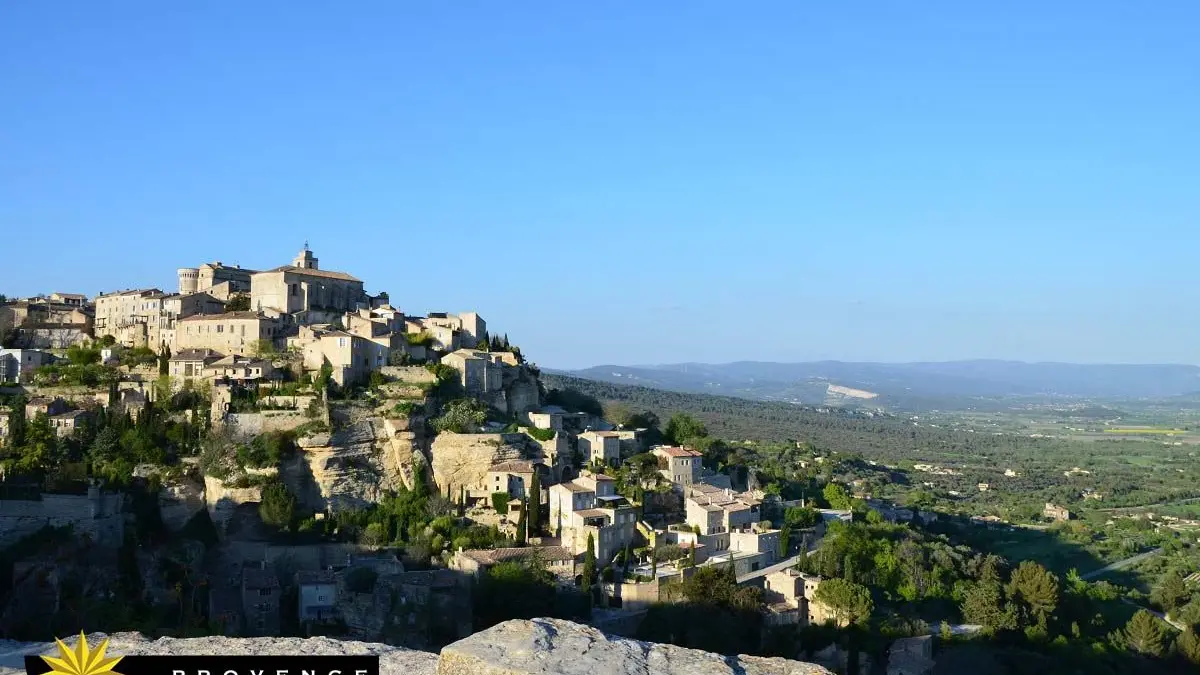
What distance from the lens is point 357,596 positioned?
29.5m

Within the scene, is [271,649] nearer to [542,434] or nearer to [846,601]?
[846,601]

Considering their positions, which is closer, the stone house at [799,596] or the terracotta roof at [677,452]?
the stone house at [799,596]

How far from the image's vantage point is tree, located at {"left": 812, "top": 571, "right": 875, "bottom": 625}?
31250 millimetres

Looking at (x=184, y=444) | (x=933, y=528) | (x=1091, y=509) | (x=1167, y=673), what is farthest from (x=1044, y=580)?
(x=1091, y=509)

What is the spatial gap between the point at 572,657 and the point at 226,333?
33.0 metres

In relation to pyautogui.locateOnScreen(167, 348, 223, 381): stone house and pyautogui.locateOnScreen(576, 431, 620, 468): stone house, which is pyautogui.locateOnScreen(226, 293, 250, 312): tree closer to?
pyautogui.locateOnScreen(167, 348, 223, 381): stone house

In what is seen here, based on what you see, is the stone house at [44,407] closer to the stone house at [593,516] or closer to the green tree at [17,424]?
the green tree at [17,424]

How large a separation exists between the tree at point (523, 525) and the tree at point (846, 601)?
9.16 metres

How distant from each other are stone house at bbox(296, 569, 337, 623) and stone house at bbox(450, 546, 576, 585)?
3.73m

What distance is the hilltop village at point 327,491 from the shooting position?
2931cm

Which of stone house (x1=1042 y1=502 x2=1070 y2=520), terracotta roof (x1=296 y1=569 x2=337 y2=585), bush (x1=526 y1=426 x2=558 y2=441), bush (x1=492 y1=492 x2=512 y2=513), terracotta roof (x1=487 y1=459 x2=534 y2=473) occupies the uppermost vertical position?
bush (x1=526 y1=426 x2=558 y2=441)

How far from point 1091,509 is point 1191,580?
25.7 m

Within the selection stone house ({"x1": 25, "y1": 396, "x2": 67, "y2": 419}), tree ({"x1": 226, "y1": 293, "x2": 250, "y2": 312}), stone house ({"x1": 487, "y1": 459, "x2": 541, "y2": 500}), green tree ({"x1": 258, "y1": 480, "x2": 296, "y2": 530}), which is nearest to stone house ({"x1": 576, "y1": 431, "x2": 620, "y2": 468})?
stone house ({"x1": 487, "y1": 459, "x2": 541, "y2": 500})

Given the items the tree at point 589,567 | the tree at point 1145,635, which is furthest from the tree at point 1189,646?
the tree at point 589,567
